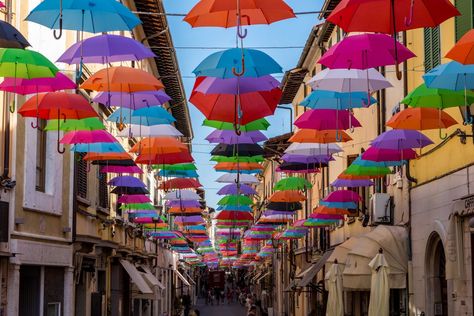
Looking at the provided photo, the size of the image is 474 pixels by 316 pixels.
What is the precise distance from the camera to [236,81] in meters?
14.0

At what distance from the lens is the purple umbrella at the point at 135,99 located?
1606 centimetres

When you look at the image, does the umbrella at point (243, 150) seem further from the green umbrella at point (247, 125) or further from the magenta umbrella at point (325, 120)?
the magenta umbrella at point (325, 120)

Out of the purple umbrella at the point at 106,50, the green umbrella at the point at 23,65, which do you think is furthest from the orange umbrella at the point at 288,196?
the green umbrella at the point at 23,65

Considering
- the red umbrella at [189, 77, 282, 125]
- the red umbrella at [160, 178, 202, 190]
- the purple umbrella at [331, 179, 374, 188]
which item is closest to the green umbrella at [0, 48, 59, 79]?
the red umbrella at [189, 77, 282, 125]

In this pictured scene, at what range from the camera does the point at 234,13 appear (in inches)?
473

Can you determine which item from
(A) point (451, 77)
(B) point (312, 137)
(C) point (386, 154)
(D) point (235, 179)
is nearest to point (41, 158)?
(B) point (312, 137)

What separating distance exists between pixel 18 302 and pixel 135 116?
447 centimetres

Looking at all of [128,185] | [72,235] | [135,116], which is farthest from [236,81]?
[128,185]

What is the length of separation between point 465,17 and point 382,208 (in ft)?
27.4

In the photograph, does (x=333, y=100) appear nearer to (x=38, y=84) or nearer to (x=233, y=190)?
(x=38, y=84)

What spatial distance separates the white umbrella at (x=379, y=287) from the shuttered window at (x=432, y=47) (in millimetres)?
4330

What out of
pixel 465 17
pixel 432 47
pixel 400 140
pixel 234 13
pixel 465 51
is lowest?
pixel 400 140

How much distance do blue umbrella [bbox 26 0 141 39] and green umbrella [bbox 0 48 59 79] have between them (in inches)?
20.8

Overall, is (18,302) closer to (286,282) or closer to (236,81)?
(236,81)
